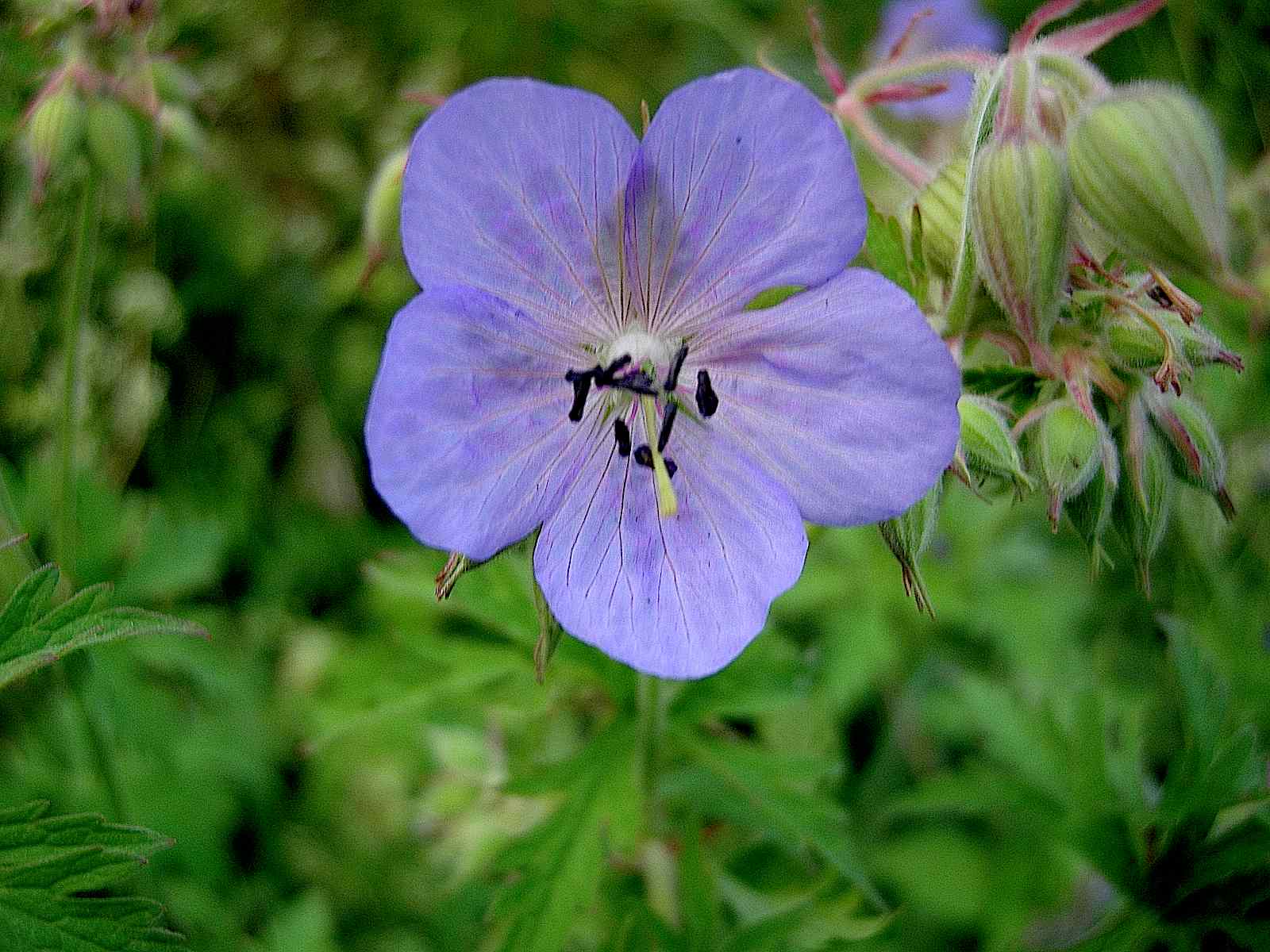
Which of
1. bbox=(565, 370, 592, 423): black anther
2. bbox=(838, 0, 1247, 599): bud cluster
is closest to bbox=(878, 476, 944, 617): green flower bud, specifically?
bbox=(838, 0, 1247, 599): bud cluster

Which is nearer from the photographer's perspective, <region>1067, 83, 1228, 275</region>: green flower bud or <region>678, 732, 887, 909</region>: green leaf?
<region>1067, 83, 1228, 275</region>: green flower bud

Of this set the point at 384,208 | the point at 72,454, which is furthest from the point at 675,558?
the point at 72,454

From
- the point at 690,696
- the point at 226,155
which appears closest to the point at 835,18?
the point at 226,155

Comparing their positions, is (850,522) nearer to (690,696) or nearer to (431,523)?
Result: (431,523)

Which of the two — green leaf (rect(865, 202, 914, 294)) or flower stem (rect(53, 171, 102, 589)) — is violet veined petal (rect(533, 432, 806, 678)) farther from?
flower stem (rect(53, 171, 102, 589))

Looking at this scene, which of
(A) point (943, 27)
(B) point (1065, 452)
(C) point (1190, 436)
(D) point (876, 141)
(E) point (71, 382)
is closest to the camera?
(B) point (1065, 452)

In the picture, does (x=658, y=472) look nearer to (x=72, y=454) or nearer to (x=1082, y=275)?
(x=1082, y=275)
